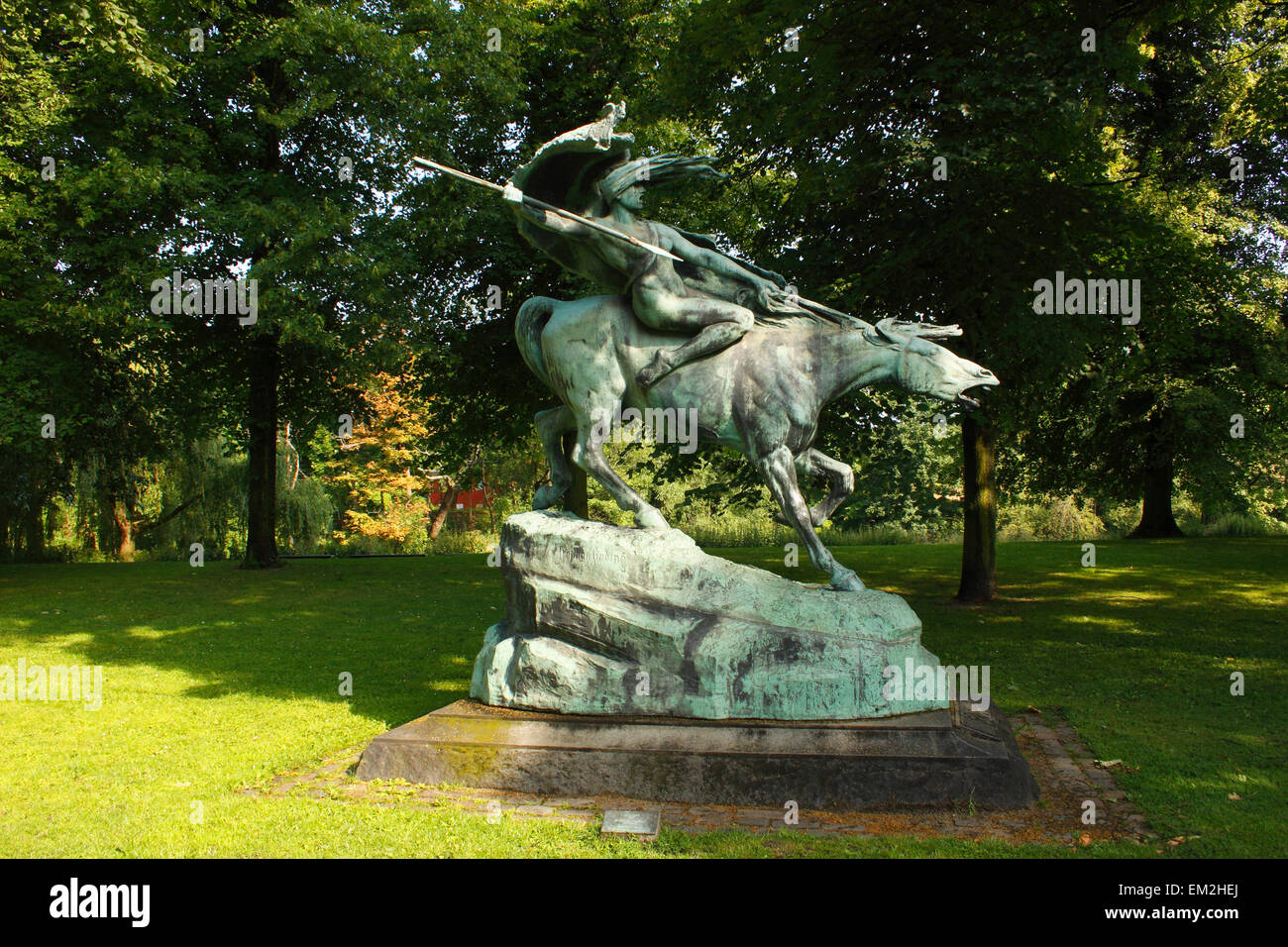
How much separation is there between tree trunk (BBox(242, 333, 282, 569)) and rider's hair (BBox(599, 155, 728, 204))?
13506mm

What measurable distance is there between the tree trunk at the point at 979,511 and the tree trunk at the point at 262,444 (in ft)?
44.2

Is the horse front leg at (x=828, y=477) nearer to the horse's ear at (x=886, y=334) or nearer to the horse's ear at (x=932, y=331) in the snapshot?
the horse's ear at (x=886, y=334)

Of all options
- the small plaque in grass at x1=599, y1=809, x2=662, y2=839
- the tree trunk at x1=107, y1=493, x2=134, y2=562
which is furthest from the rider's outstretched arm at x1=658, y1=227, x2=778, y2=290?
the tree trunk at x1=107, y1=493, x2=134, y2=562

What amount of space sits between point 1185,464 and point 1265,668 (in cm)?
1140

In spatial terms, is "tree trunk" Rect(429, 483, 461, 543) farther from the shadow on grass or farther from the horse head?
the horse head

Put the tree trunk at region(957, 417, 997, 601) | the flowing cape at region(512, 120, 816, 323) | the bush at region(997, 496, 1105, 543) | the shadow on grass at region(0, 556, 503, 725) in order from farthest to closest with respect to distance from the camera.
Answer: the bush at region(997, 496, 1105, 543) < the tree trunk at region(957, 417, 997, 601) < the shadow on grass at region(0, 556, 503, 725) < the flowing cape at region(512, 120, 816, 323)

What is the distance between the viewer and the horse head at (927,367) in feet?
22.7

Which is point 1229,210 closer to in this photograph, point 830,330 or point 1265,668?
point 1265,668

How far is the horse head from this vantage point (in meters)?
6.92

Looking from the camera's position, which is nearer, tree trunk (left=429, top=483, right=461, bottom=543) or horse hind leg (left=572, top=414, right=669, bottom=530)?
horse hind leg (left=572, top=414, right=669, bottom=530)
